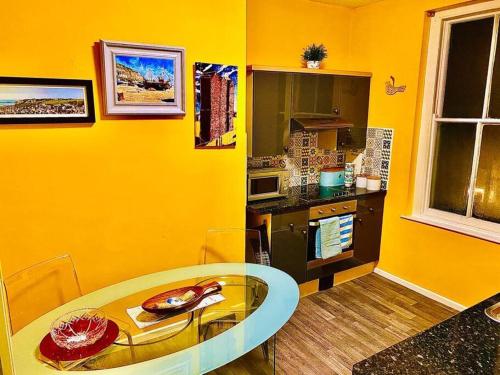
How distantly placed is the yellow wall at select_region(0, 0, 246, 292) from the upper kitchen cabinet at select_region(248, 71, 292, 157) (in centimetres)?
29

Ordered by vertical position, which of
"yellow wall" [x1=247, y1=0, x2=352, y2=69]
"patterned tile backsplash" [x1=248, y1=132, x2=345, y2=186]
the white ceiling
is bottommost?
"patterned tile backsplash" [x1=248, y1=132, x2=345, y2=186]

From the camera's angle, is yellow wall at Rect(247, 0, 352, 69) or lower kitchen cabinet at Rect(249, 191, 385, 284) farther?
yellow wall at Rect(247, 0, 352, 69)

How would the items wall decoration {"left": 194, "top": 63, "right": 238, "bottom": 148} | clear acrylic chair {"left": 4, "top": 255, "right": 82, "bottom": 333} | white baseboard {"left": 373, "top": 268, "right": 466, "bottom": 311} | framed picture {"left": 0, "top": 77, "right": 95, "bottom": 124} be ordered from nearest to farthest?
framed picture {"left": 0, "top": 77, "right": 95, "bottom": 124}, clear acrylic chair {"left": 4, "top": 255, "right": 82, "bottom": 333}, wall decoration {"left": 194, "top": 63, "right": 238, "bottom": 148}, white baseboard {"left": 373, "top": 268, "right": 466, "bottom": 311}

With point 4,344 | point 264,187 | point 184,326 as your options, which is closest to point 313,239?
point 264,187

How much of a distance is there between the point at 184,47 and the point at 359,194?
2089mm

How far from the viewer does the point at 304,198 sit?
3359 mm

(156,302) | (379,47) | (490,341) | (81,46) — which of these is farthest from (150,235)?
(379,47)

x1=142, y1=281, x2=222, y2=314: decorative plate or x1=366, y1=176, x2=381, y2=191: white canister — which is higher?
x1=366, y1=176, x2=381, y2=191: white canister

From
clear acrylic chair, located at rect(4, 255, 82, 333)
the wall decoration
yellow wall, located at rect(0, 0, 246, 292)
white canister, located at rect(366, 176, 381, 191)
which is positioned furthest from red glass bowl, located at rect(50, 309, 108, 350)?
white canister, located at rect(366, 176, 381, 191)

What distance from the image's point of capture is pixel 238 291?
6.88 ft

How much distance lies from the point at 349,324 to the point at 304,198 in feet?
3.63

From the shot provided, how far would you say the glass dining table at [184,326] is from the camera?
1469 millimetres

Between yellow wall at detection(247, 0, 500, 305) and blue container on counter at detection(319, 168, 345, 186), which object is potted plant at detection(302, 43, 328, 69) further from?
blue container on counter at detection(319, 168, 345, 186)

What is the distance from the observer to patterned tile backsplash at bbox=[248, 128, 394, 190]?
12.1 ft
